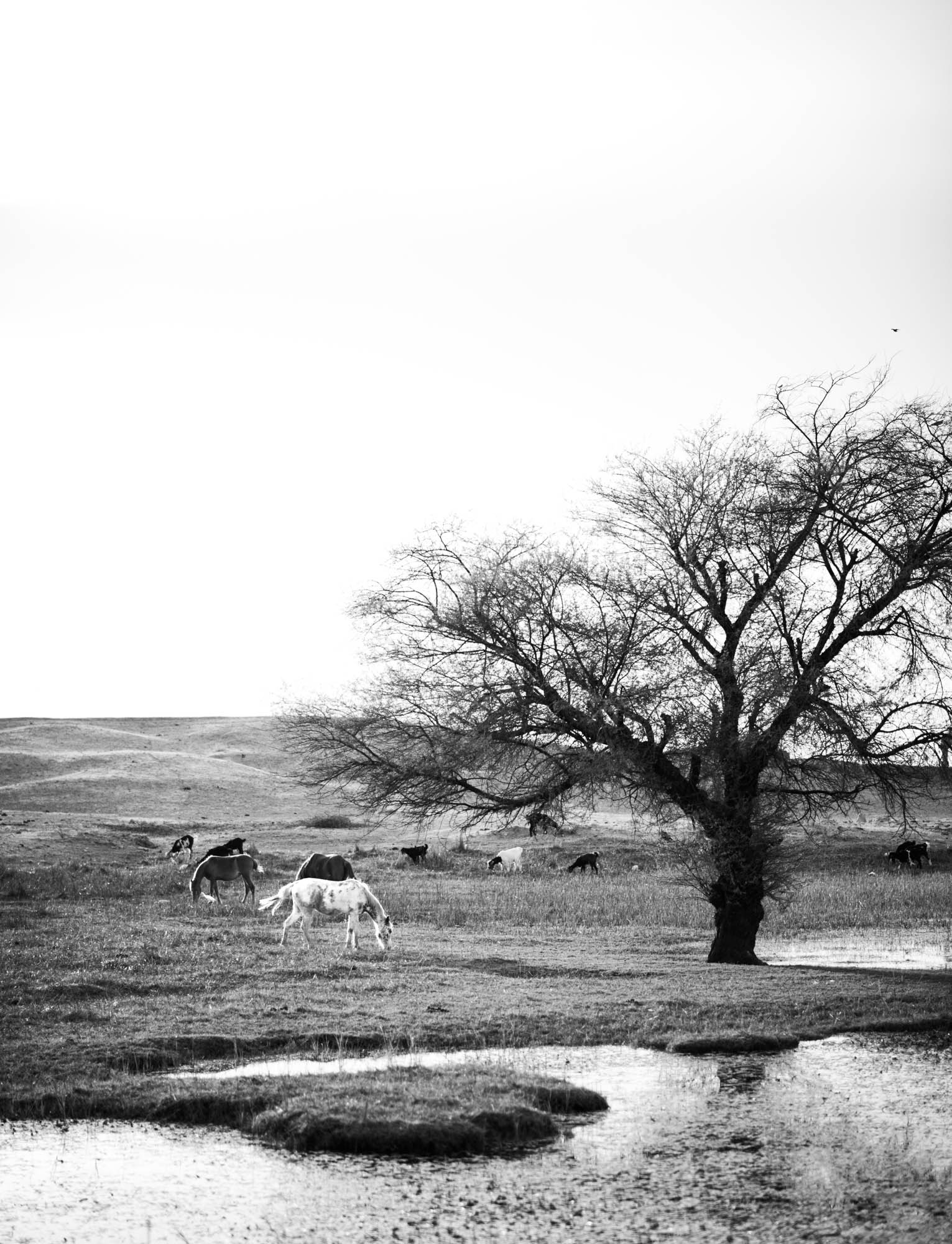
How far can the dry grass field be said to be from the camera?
13531mm

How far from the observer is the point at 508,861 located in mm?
46562

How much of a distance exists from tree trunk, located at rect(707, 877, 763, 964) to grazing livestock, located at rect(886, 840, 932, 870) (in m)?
22.9

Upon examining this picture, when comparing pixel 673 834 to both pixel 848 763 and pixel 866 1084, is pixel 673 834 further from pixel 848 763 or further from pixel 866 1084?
pixel 866 1084

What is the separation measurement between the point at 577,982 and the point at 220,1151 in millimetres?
9552

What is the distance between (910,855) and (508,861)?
14088mm

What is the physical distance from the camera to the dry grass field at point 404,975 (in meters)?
13.5


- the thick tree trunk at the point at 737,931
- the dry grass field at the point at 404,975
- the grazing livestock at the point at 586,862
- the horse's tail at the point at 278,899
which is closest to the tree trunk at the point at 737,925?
the thick tree trunk at the point at 737,931

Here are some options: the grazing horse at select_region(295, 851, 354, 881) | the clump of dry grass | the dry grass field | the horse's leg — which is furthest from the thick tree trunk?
the grazing horse at select_region(295, 851, 354, 881)

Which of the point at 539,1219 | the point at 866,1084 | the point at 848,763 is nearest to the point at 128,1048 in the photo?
the point at 539,1219

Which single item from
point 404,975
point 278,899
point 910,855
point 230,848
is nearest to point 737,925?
point 404,975

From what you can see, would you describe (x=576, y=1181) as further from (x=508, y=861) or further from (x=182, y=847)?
(x=182, y=847)

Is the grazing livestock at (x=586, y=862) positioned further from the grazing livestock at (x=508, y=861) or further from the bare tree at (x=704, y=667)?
the bare tree at (x=704, y=667)

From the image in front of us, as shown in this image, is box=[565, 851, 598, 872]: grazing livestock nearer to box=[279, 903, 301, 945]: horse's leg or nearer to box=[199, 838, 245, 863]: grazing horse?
box=[199, 838, 245, 863]: grazing horse

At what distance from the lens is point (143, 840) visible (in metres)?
51.2
